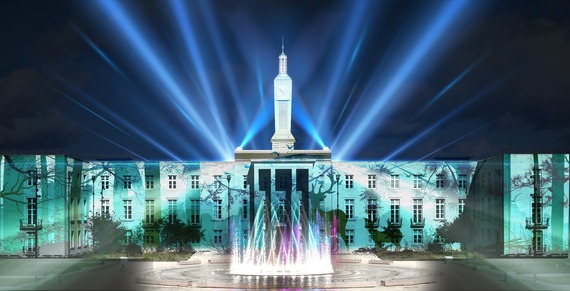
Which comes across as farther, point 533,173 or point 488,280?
point 533,173

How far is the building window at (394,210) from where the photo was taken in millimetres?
59759

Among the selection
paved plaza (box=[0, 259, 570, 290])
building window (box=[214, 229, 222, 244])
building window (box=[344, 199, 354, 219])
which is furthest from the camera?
building window (box=[344, 199, 354, 219])

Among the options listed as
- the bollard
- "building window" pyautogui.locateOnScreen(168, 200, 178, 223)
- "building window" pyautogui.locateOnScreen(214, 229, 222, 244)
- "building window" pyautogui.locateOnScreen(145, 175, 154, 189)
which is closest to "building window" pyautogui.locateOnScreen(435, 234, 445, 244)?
"building window" pyautogui.locateOnScreen(214, 229, 222, 244)

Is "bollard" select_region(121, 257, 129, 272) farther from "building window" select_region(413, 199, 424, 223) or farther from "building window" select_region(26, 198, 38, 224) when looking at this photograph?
"building window" select_region(413, 199, 424, 223)

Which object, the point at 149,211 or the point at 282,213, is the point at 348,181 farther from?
the point at 149,211

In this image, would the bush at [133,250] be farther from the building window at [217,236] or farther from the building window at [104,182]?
the building window at [217,236]

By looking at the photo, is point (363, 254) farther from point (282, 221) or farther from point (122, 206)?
point (122, 206)

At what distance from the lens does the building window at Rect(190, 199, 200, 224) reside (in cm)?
5972

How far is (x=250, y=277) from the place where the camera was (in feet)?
125

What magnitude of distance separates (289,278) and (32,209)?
25.6 meters

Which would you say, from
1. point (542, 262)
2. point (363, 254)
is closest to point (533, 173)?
point (542, 262)

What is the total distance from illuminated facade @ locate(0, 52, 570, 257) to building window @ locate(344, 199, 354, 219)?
0.07 meters

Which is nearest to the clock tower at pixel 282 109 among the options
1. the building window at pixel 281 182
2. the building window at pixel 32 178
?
the building window at pixel 281 182

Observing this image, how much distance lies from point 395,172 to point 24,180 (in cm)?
2605
